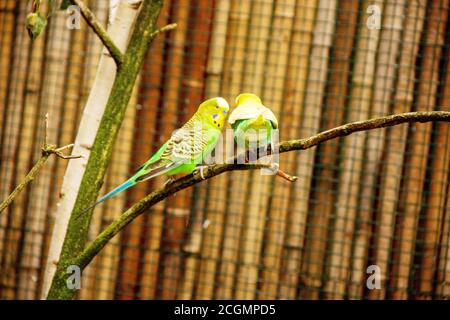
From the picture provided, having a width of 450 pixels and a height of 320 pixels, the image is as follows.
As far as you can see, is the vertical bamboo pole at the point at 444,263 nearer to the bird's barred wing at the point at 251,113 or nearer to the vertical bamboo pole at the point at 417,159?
the vertical bamboo pole at the point at 417,159

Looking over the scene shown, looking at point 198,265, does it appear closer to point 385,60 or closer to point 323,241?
point 323,241

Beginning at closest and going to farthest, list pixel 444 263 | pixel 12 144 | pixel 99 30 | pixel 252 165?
pixel 252 165, pixel 99 30, pixel 444 263, pixel 12 144

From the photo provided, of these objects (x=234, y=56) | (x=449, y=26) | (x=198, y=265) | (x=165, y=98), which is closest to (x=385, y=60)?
(x=449, y=26)

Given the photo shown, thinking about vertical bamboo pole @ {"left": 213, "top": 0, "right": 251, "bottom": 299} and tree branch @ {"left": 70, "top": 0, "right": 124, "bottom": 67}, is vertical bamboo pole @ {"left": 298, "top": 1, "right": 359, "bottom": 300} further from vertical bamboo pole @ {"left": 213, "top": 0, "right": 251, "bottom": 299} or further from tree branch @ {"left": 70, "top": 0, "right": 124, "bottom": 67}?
tree branch @ {"left": 70, "top": 0, "right": 124, "bottom": 67}

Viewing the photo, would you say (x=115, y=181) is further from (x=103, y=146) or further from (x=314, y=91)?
(x=103, y=146)

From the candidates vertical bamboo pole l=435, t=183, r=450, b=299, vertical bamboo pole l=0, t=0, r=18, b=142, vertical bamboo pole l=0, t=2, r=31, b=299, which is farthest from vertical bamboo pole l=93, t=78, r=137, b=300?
vertical bamboo pole l=435, t=183, r=450, b=299

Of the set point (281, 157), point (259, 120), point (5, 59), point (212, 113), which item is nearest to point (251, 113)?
point (259, 120)

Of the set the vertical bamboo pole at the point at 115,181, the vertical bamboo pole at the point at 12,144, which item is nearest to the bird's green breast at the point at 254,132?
the vertical bamboo pole at the point at 115,181

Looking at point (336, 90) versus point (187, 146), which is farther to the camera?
point (336, 90)

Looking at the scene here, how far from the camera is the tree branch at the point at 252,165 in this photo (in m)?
1.00

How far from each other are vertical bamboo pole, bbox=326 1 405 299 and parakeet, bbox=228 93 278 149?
112 cm

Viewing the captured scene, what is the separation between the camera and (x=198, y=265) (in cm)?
221

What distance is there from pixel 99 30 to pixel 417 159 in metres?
1.31

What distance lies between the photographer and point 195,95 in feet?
7.22
